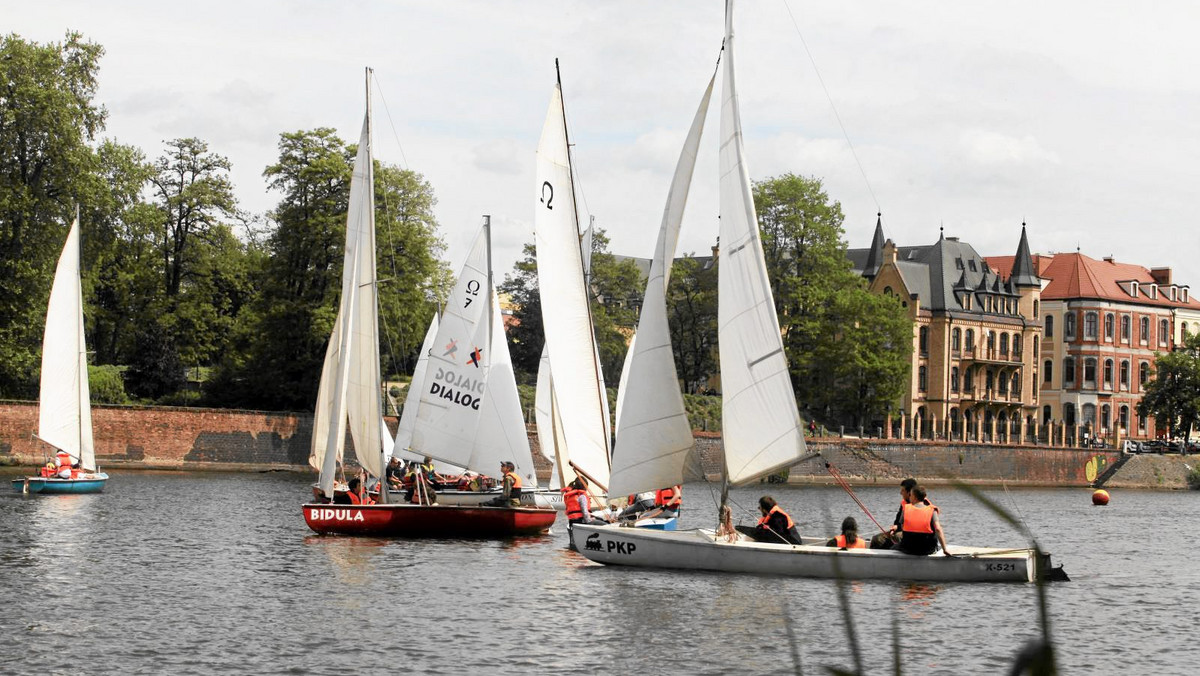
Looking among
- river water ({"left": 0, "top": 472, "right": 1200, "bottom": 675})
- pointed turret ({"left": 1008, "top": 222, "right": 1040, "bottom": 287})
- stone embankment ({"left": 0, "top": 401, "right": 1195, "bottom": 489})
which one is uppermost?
pointed turret ({"left": 1008, "top": 222, "right": 1040, "bottom": 287})

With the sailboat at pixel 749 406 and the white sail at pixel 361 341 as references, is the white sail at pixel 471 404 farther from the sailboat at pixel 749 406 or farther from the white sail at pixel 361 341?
the sailboat at pixel 749 406

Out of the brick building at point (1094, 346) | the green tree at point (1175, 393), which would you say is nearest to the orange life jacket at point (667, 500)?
the green tree at point (1175, 393)

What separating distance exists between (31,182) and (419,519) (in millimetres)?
36314

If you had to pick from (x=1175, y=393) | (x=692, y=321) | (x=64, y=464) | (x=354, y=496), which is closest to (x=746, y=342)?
(x=354, y=496)

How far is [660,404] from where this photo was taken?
2847 centimetres

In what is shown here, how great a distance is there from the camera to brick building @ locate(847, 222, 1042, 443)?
103 metres

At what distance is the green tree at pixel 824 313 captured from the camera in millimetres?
86562

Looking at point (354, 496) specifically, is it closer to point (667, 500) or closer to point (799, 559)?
point (667, 500)

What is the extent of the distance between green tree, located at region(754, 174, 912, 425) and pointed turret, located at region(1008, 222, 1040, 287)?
23843mm

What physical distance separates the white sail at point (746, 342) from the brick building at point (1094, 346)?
298 feet

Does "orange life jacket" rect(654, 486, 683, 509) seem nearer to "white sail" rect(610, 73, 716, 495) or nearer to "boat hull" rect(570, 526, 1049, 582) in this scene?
"boat hull" rect(570, 526, 1049, 582)

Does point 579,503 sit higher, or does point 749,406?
point 749,406

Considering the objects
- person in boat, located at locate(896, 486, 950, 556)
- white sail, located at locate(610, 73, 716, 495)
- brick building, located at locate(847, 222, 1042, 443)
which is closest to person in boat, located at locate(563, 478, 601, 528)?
white sail, located at locate(610, 73, 716, 495)

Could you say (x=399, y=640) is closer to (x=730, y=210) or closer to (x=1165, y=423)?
(x=730, y=210)
